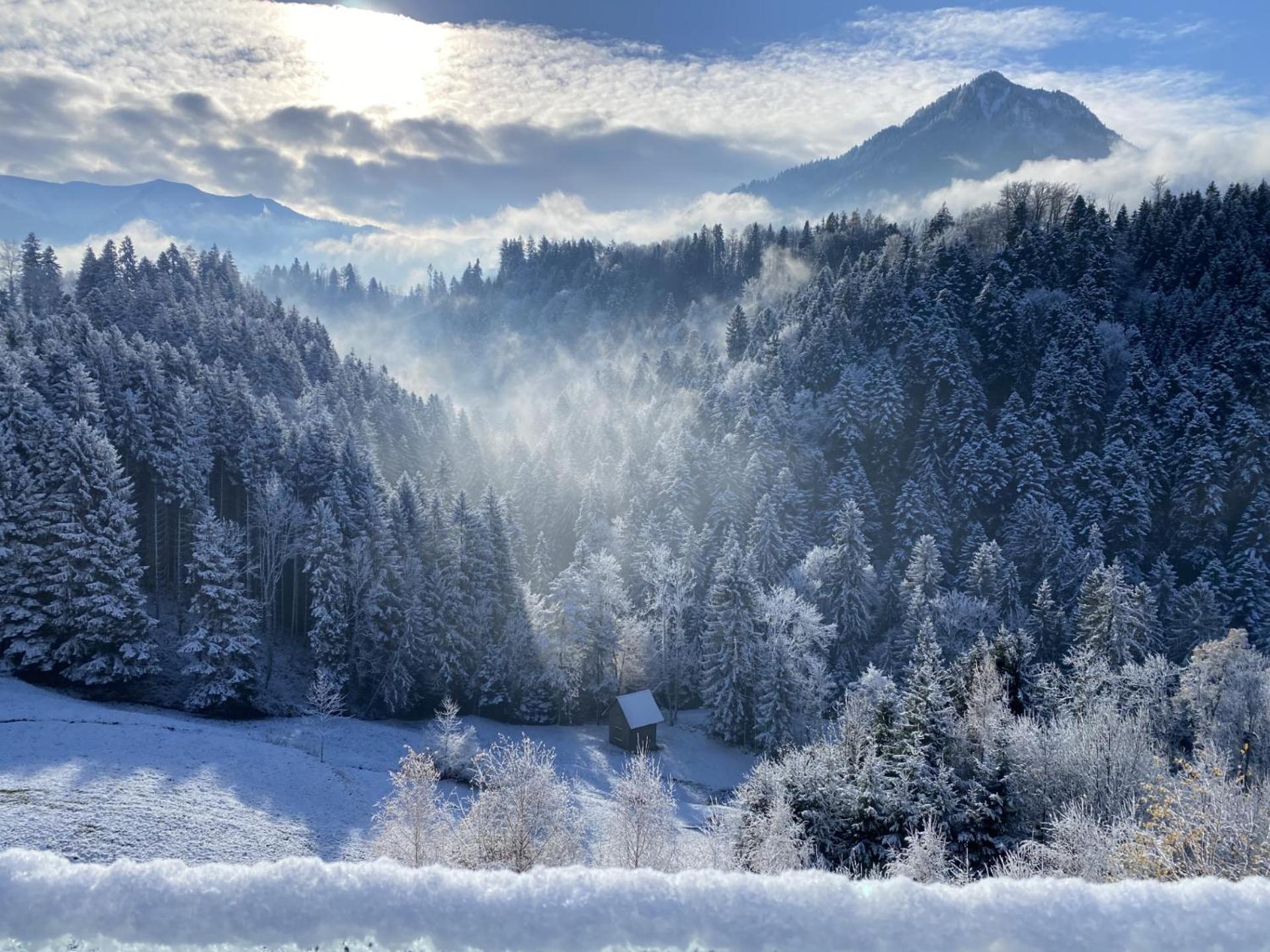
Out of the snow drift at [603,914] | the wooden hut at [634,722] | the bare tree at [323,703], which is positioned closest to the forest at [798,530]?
the bare tree at [323,703]

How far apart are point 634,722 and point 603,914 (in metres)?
42.9

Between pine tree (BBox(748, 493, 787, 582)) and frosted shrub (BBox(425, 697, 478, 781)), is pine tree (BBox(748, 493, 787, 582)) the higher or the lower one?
the higher one

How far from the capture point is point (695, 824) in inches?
1345

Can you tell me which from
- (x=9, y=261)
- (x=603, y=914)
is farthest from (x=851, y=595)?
(x=9, y=261)

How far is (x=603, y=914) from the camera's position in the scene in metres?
4.12

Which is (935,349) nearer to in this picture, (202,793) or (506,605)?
(506,605)

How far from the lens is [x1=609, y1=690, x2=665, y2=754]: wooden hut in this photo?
45.2 meters

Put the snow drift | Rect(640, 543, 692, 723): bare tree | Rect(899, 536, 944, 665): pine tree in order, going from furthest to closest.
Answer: Rect(899, 536, 944, 665): pine tree < Rect(640, 543, 692, 723): bare tree < the snow drift

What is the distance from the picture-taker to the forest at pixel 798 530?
2400cm

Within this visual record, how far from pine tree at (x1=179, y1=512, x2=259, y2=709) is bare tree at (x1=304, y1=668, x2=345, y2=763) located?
356cm

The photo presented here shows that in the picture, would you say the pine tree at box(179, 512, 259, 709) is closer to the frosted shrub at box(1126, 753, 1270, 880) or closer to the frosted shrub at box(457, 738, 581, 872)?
the frosted shrub at box(457, 738, 581, 872)

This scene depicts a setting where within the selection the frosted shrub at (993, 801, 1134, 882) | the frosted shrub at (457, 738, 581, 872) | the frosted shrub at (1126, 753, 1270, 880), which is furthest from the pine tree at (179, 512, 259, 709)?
the frosted shrub at (1126, 753, 1270, 880)

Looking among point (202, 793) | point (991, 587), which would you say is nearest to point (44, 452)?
point (202, 793)

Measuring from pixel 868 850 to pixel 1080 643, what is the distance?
34761 mm
